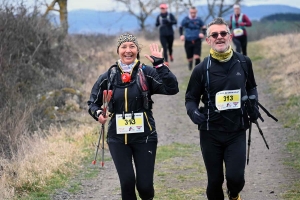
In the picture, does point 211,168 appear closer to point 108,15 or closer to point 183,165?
point 183,165

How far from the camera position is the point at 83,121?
11797 mm

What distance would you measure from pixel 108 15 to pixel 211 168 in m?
48.3

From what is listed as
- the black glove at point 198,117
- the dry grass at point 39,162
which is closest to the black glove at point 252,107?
the black glove at point 198,117

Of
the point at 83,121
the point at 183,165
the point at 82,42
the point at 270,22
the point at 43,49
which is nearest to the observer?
the point at 183,165

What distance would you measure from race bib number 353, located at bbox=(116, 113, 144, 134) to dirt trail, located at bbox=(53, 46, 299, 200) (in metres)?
1.92

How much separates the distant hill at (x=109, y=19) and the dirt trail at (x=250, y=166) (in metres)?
8.44

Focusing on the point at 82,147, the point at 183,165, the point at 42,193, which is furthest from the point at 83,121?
the point at 42,193

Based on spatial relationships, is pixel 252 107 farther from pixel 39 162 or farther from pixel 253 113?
pixel 39 162

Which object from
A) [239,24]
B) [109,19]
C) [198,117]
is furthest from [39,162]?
[109,19]

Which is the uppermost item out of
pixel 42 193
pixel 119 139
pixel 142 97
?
pixel 142 97

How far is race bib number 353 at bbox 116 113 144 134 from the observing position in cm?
521

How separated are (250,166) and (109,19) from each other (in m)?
41.4

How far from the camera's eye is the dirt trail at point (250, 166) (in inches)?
280

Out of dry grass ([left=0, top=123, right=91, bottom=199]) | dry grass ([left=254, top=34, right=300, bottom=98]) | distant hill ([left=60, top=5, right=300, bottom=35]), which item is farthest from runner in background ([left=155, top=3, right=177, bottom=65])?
dry grass ([left=0, top=123, right=91, bottom=199])
